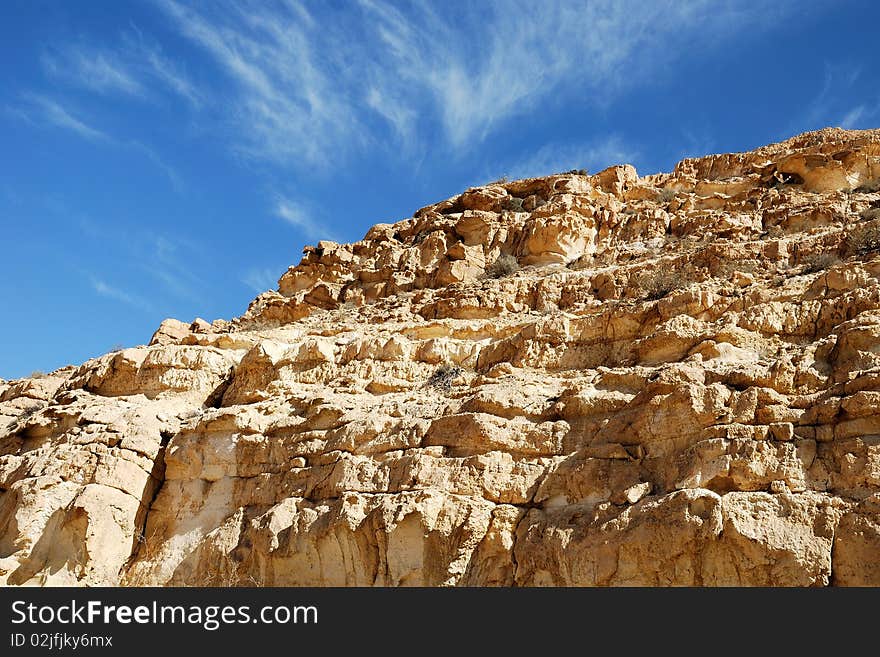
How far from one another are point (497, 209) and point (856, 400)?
52.5ft

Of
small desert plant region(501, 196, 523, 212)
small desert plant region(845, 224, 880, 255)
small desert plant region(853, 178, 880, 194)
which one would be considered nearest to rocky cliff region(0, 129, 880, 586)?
small desert plant region(845, 224, 880, 255)

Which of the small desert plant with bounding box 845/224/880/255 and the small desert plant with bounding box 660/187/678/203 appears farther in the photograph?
the small desert plant with bounding box 660/187/678/203

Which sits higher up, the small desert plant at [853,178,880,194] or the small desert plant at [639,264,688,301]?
the small desert plant at [853,178,880,194]

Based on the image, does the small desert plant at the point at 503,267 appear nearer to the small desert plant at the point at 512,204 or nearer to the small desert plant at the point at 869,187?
the small desert plant at the point at 512,204

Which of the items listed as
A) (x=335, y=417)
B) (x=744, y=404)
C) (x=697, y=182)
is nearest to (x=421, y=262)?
(x=697, y=182)

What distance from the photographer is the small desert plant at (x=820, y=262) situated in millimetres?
14312

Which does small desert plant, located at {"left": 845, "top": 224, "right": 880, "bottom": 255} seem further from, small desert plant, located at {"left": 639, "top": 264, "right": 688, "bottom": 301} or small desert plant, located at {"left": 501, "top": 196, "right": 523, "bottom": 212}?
small desert plant, located at {"left": 501, "top": 196, "right": 523, "bottom": 212}

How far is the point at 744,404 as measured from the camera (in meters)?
9.94

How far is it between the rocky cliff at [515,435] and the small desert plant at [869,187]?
19 centimetres

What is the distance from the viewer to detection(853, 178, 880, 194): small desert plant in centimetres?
1952

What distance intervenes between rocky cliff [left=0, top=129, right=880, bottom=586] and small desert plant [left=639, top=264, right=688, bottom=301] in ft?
0.29

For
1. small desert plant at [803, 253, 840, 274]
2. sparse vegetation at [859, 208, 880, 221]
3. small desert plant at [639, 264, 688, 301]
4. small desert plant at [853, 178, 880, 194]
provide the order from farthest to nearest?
small desert plant at [853, 178, 880, 194], sparse vegetation at [859, 208, 880, 221], small desert plant at [639, 264, 688, 301], small desert plant at [803, 253, 840, 274]

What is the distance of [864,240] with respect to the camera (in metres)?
14.6

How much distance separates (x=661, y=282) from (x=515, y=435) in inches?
226
